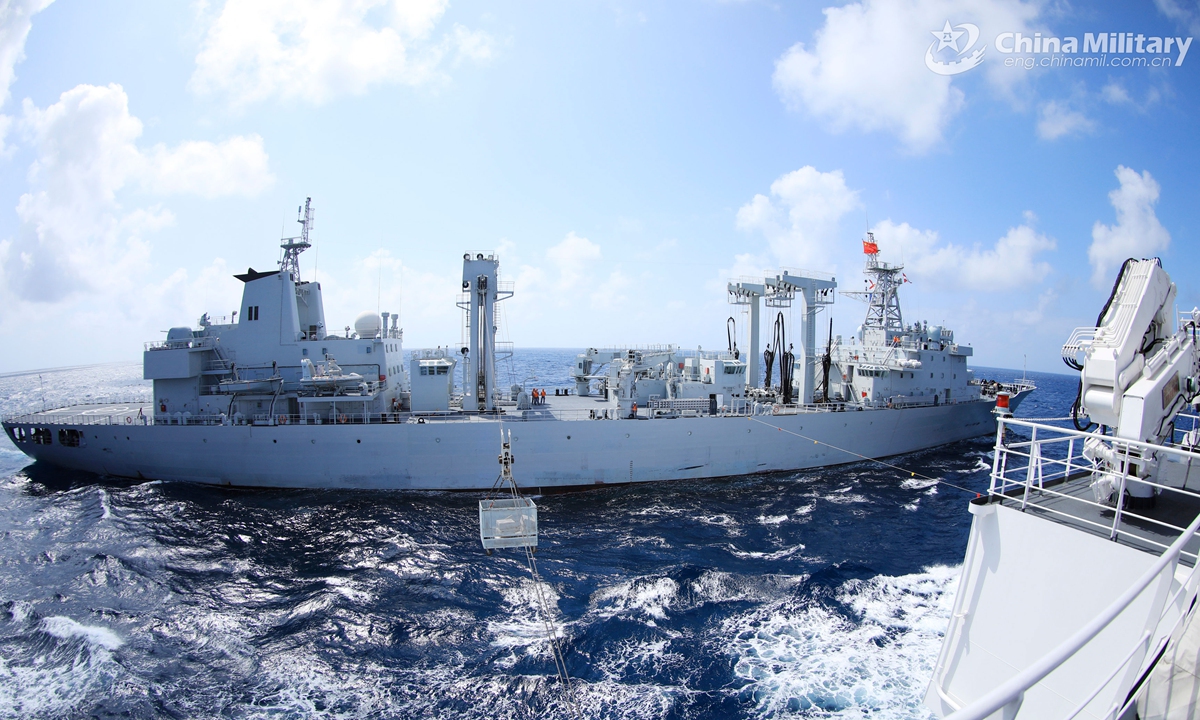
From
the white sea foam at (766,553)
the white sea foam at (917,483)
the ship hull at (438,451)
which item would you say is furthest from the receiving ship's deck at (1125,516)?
the white sea foam at (917,483)

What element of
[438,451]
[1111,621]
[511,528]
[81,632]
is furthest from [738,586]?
[81,632]

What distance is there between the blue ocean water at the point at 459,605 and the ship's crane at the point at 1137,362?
5299 millimetres

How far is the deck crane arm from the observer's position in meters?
6.84

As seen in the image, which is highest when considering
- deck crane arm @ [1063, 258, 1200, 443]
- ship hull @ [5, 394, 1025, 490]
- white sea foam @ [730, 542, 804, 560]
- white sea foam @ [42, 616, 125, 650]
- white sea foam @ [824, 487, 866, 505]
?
deck crane arm @ [1063, 258, 1200, 443]

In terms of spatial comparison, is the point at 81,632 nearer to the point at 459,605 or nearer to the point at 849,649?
the point at 459,605

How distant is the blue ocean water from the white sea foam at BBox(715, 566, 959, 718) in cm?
5

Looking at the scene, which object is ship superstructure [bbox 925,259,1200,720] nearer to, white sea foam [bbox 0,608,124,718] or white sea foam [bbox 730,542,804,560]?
white sea foam [bbox 730,542,804,560]

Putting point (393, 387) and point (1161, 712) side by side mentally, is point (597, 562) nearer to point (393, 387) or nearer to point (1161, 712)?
point (1161, 712)

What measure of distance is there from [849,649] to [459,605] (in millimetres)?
8313

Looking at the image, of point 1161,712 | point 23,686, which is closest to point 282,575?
point 23,686

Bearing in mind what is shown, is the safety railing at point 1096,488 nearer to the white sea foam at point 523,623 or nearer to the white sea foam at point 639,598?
the white sea foam at point 639,598

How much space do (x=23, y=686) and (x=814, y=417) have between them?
940 inches

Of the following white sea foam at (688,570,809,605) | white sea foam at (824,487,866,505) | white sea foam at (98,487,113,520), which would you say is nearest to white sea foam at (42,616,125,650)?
white sea foam at (98,487,113,520)

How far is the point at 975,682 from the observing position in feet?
19.9
